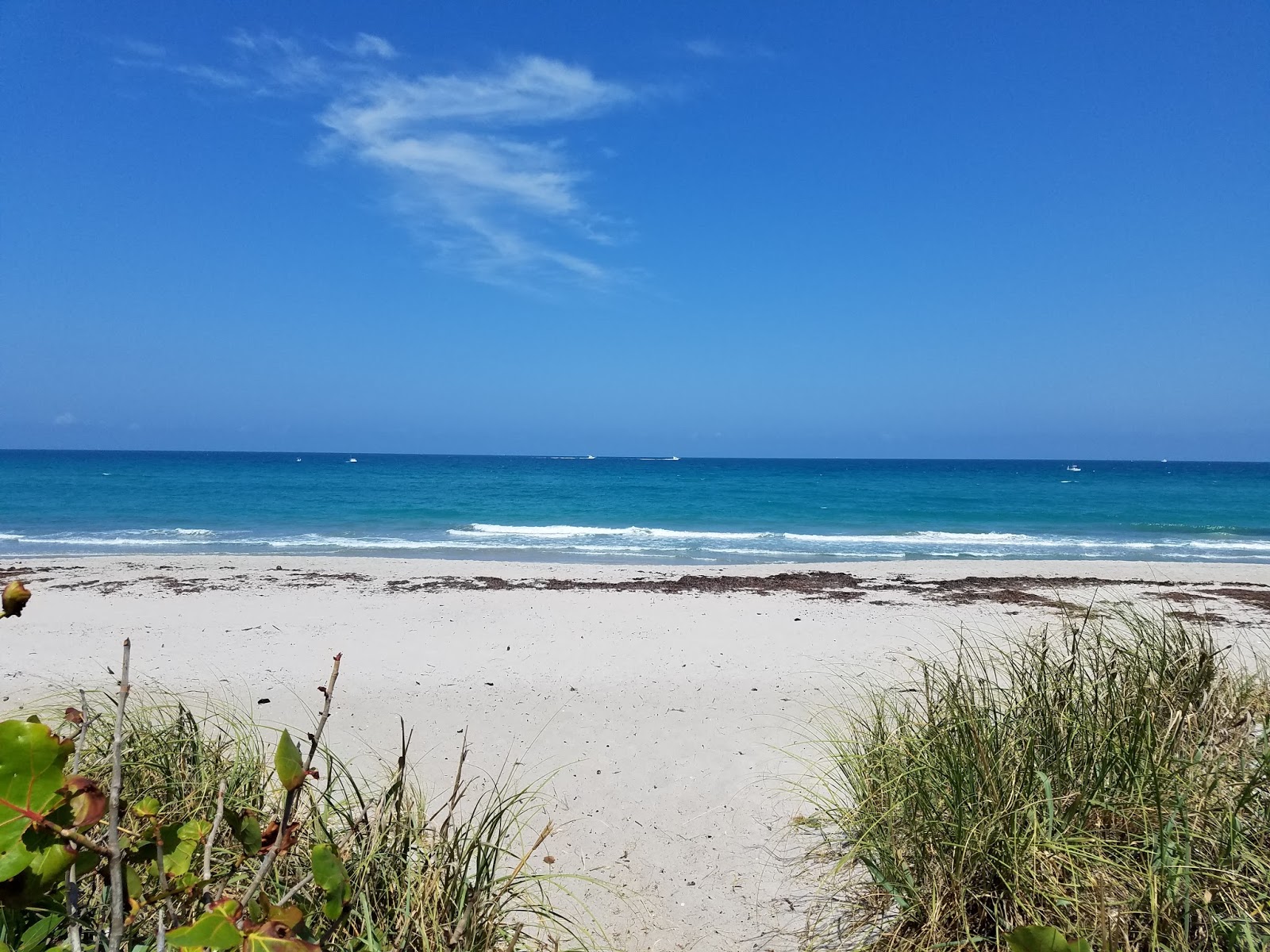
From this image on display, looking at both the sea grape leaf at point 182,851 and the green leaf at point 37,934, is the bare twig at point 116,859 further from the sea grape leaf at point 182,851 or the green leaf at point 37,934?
the sea grape leaf at point 182,851

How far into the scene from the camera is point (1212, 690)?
3.41m

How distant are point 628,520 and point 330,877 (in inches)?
1209

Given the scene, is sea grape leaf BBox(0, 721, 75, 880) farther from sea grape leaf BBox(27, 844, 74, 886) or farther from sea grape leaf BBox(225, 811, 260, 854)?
sea grape leaf BBox(225, 811, 260, 854)

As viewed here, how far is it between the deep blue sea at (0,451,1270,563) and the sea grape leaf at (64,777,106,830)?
60.6ft

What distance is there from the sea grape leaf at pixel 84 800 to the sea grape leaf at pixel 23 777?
6 centimetres

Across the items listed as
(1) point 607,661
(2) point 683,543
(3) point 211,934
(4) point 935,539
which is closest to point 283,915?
(3) point 211,934

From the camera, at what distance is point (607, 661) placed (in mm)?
8219

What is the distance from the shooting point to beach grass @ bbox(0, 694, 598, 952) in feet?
6.88

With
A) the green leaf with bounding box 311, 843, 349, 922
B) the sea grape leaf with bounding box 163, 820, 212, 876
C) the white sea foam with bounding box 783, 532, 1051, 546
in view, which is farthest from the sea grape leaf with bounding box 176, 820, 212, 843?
the white sea foam with bounding box 783, 532, 1051, 546

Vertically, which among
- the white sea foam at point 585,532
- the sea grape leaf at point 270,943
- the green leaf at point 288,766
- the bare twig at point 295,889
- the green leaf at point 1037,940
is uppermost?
the green leaf at point 288,766

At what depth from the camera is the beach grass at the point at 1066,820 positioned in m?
2.34

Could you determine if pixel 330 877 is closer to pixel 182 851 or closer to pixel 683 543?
pixel 182 851

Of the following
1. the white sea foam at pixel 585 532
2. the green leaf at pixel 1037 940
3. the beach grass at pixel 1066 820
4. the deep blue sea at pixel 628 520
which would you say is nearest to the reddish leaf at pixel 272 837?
the green leaf at pixel 1037 940

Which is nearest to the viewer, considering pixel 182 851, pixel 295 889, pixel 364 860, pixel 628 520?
pixel 295 889
